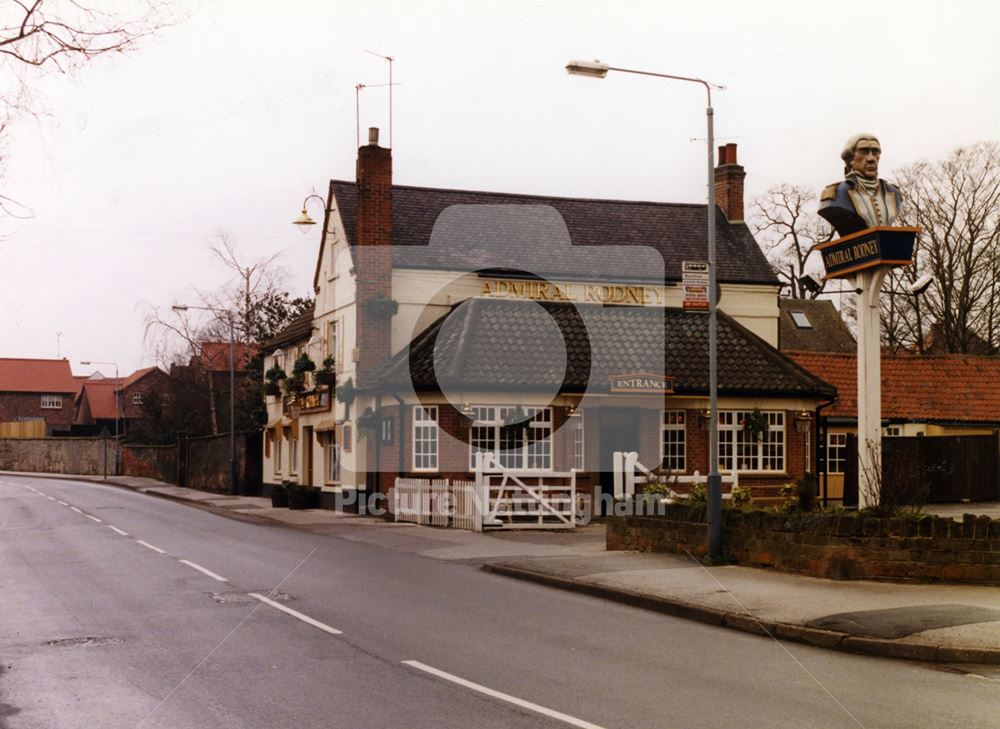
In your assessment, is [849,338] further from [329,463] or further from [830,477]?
[329,463]

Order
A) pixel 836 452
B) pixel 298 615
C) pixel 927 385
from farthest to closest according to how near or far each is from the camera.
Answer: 1. pixel 927 385
2. pixel 836 452
3. pixel 298 615

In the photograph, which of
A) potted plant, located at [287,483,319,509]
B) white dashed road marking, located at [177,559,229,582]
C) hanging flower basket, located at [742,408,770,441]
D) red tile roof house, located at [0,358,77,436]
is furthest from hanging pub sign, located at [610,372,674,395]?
red tile roof house, located at [0,358,77,436]

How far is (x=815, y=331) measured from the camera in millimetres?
52219

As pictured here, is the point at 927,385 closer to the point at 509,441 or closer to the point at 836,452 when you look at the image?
the point at 836,452

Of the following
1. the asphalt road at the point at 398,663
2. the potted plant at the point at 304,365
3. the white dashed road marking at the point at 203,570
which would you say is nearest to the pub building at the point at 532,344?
the potted plant at the point at 304,365

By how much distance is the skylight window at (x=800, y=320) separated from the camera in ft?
171

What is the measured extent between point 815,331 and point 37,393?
264ft

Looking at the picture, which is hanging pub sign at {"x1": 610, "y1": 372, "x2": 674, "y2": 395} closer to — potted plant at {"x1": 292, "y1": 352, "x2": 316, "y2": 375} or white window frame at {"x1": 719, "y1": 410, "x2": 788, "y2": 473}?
white window frame at {"x1": 719, "y1": 410, "x2": 788, "y2": 473}

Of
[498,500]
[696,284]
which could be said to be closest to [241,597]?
[696,284]

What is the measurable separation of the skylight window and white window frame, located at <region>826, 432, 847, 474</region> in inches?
758

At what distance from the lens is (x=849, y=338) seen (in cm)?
5181

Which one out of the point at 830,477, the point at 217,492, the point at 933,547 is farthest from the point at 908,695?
the point at 217,492

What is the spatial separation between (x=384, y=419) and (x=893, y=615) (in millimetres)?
19796

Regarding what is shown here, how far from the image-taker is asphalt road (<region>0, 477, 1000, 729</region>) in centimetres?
766
